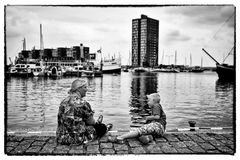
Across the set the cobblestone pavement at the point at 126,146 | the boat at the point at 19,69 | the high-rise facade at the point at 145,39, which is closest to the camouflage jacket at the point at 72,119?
the cobblestone pavement at the point at 126,146

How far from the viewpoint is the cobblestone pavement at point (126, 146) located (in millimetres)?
3619

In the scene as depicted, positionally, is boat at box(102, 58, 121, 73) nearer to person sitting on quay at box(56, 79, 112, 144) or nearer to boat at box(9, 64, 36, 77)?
boat at box(9, 64, 36, 77)

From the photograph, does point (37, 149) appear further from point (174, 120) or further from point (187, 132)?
point (174, 120)

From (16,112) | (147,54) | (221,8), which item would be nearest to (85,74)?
(16,112)

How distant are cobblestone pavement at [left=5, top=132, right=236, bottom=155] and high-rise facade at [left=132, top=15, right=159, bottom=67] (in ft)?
9.61

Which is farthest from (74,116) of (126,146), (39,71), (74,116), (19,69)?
(39,71)

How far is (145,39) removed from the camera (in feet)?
20.8

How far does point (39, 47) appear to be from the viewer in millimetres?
Result: 7621

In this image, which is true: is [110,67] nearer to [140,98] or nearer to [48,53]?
[140,98]

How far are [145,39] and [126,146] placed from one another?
11.3ft

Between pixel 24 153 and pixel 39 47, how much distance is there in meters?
4.77

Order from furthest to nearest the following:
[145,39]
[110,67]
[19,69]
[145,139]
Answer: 1. [110,67]
2. [19,69]
3. [145,39]
4. [145,139]

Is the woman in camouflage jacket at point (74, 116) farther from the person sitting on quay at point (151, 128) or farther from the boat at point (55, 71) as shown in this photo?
the boat at point (55, 71)

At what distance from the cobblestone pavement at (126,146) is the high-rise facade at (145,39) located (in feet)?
9.61
